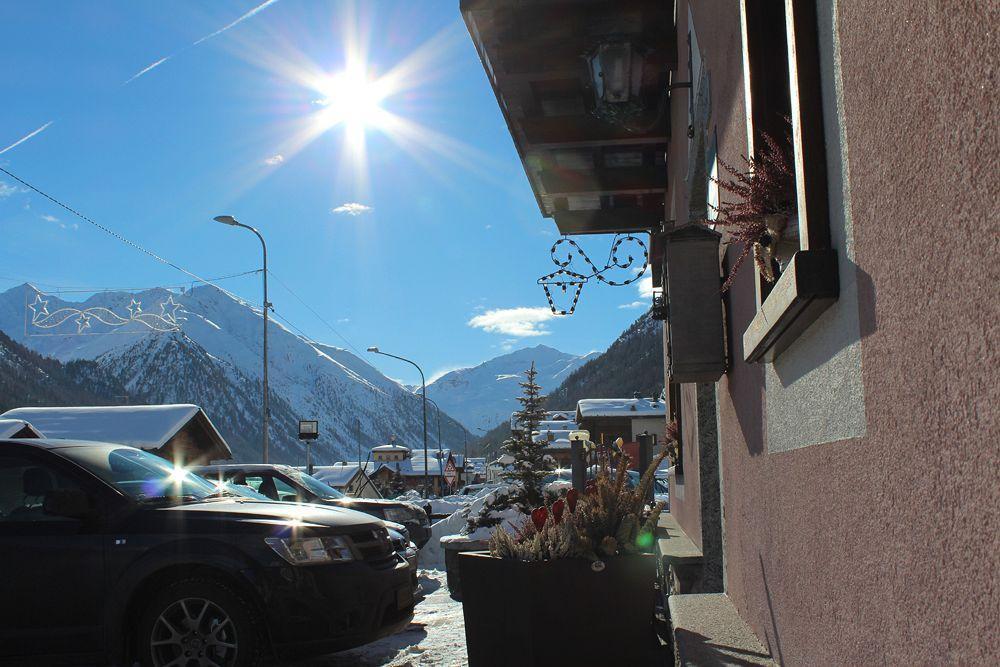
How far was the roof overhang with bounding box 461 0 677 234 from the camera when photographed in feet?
23.8

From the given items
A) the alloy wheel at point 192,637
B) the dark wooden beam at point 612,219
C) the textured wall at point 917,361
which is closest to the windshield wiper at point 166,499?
the alloy wheel at point 192,637

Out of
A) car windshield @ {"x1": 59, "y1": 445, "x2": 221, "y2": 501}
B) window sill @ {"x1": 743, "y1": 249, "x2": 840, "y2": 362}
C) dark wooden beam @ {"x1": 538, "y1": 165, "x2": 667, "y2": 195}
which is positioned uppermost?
dark wooden beam @ {"x1": 538, "y1": 165, "x2": 667, "y2": 195}

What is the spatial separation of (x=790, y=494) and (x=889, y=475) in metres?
1.16

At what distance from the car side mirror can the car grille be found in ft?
5.27

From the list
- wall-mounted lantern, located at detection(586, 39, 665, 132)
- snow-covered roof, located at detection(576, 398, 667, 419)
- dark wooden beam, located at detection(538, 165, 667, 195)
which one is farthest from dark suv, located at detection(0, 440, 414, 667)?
snow-covered roof, located at detection(576, 398, 667, 419)

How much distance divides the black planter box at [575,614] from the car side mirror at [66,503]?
9.04 feet

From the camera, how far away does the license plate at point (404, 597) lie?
588 centimetres

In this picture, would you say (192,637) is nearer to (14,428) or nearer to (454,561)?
(454,561)

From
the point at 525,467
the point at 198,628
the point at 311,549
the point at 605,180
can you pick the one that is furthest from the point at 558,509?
the point at 525,467

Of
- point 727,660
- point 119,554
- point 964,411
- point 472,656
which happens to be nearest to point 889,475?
point 964,411

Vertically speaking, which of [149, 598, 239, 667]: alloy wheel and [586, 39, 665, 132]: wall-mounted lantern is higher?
[586, 39, 665, 132]: wall-mounted lantern

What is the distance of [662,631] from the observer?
14.3 feet

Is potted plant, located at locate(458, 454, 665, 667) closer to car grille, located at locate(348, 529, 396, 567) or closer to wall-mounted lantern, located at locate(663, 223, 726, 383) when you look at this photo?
wall-mounted lantern, located at locate(663, 223, 726, 383)

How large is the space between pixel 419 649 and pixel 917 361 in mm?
5704
